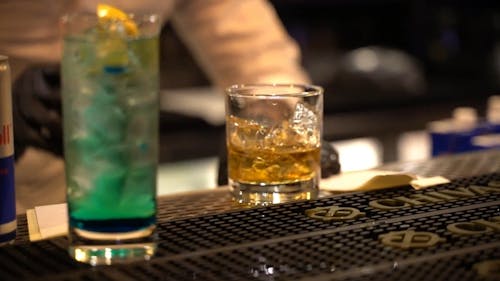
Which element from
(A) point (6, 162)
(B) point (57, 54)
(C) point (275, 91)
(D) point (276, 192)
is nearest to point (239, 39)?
(B) point (57, 54)

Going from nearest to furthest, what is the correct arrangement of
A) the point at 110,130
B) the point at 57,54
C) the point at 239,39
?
the point at 110,130 < the point at 57,54 < the point at 239,39

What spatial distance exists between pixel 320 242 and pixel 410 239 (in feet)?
0.32

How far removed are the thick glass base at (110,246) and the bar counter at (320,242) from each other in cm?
1

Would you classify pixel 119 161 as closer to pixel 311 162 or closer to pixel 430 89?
pixel 311 162

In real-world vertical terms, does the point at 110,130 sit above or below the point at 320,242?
above

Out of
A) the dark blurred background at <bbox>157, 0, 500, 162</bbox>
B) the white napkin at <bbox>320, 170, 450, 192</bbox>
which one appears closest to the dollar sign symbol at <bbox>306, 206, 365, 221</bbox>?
the white napkin at <bbox>320, 170, 450, 192</bbox>

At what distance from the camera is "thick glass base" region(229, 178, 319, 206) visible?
1190mm

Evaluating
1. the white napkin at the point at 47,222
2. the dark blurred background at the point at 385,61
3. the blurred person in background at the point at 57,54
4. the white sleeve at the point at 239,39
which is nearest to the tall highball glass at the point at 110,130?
the white napkin at the point at 47,222

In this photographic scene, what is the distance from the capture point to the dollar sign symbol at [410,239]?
96 centimetres

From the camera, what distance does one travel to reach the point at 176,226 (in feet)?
3.50

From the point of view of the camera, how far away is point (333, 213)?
1.10 meters

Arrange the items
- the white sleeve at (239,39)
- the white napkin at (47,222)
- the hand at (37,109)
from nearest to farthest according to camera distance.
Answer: the white napkin at (47,222), the hand at (37,109), the white sleeve at (239,39)

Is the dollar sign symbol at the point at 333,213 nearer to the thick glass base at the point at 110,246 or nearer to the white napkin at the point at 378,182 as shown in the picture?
the white napkin at the point at 378,182

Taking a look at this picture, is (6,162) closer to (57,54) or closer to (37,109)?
(37,109)
